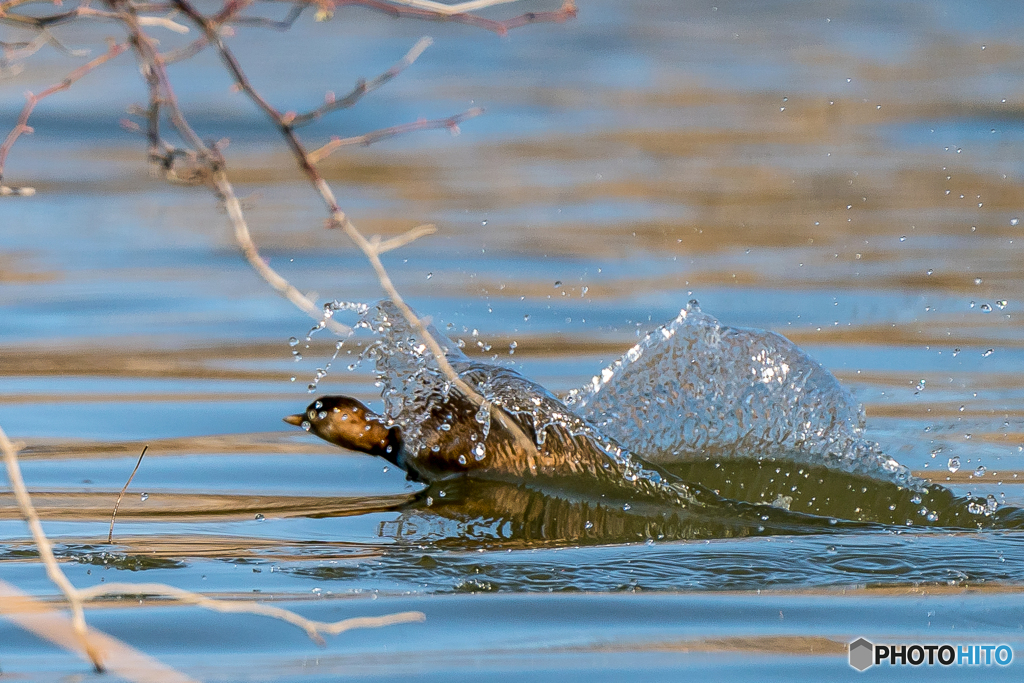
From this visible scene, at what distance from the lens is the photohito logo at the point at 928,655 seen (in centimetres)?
374

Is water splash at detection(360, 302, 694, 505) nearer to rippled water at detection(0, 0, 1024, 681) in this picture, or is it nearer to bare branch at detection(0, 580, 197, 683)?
rippled water at detection(0, 0, 1024, 681)

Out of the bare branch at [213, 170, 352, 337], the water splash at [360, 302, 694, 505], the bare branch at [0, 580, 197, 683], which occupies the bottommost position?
the bare branch at [0, 580, 197, 683]

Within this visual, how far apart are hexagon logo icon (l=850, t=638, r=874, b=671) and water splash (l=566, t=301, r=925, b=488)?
1.74m

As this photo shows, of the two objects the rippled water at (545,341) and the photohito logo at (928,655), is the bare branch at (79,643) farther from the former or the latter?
the photohito logo at (928,655)

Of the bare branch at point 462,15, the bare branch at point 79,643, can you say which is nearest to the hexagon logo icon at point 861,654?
the bare branch at point 79,643

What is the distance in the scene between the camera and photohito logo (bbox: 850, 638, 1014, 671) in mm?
3742

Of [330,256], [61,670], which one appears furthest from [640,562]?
[330,256]

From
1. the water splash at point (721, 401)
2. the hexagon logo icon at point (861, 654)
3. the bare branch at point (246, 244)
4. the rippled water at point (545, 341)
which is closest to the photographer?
the bare branch at point (246, 244)

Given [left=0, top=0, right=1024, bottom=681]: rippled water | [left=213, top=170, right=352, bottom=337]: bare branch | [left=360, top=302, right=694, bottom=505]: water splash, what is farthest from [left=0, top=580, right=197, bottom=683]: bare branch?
[left=360, top=302, right=694, bottom=505]: water splash

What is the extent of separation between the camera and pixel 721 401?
594cm

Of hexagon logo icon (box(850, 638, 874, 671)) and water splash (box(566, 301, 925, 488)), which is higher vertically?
water splash (box(566, 301, 925, 488))

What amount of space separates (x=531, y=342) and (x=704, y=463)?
7.78 feet

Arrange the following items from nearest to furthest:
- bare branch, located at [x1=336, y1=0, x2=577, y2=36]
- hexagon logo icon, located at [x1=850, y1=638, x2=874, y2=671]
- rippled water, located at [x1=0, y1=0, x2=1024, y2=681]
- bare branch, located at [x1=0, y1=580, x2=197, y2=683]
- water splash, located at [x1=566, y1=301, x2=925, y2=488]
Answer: bare branch, located at [x1=336, y1=0, x2=577, y2=36]
bare branch, located at [x1=0, y1=580, x2=197, y2=683]
hexagon logo icon, located at [x1=850, y1=638, x2=874, y2=671]
rippled water, located at [x1=0, y1=0, x2=1024, y2=681]
water splash, located at [x1=566, y1=301, x2=925, y2=488]

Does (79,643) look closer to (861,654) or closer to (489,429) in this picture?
(861,654)
